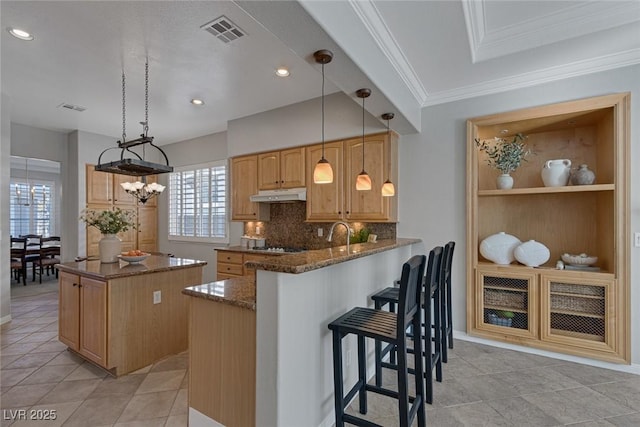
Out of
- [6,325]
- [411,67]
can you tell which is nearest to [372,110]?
[411,67]

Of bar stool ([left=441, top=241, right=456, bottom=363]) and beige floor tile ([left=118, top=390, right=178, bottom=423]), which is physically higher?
bar stool ([left=441, top=241, right=456, bottom=363])

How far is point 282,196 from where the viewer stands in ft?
13.9

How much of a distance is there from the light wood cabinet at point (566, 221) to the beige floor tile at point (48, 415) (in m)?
3.56

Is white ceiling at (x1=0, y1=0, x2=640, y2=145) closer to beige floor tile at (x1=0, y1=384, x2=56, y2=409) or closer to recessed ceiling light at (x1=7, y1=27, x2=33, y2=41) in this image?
recessed ceiling light at (x1=7, y1=27, x2=33, y2=41)

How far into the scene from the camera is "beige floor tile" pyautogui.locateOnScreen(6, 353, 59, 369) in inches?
110

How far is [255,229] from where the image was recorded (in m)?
5.01

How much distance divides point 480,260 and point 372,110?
80.8 inches

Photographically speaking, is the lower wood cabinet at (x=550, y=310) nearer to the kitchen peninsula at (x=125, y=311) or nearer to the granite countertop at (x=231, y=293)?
the granite countertop at (x=231, y=293)

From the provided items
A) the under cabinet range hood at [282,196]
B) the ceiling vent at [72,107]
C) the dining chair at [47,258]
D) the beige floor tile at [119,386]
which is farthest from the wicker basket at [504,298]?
the dining chair at [47,258]

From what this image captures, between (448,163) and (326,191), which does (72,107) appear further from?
(448,163)

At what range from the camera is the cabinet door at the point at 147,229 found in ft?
21.0

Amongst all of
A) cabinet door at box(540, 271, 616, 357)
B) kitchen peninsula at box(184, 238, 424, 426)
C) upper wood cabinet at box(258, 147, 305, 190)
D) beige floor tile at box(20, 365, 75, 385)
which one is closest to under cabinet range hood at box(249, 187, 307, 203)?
upper wood cabinet at box(258, 147, 305, 190)

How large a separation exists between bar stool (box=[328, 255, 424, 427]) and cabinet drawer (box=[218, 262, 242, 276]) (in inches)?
109

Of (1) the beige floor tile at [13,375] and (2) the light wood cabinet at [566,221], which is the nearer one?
(1) the beige floor tile at [13,375]
